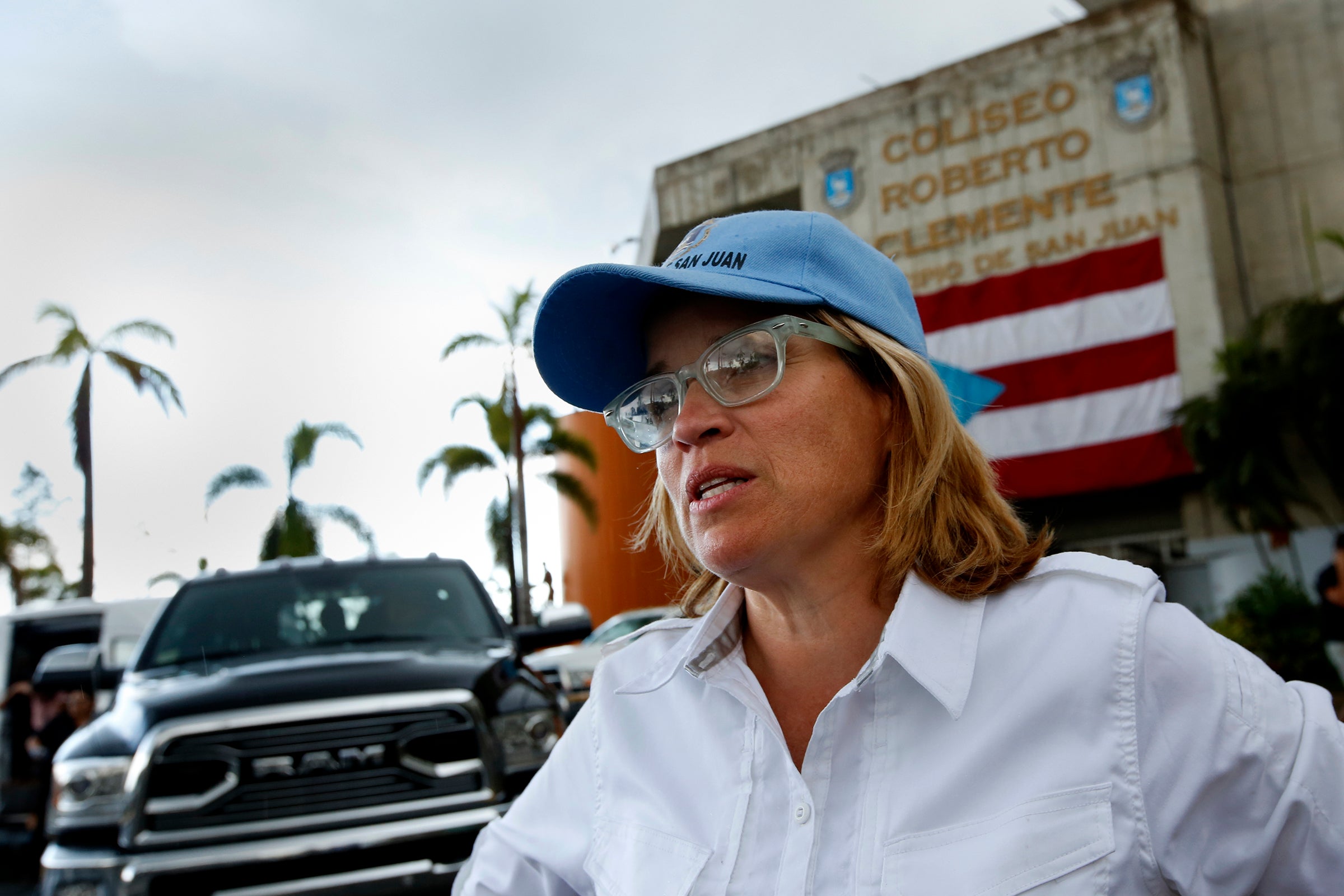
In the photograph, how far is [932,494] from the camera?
6.12 feet

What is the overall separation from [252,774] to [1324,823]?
12.7 ft

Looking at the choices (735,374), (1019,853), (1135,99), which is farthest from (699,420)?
(1135,99)

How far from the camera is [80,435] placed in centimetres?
2623

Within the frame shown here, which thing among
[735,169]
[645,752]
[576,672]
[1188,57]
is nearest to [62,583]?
[735,169]

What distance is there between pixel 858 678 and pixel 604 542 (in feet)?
95.2

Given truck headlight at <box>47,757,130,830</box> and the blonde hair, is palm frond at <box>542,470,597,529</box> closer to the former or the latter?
truck headlight at <box>47,757,130,830</box>

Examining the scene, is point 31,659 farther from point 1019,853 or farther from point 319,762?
point 1019,853

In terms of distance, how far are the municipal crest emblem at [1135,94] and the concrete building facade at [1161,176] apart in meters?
0.03

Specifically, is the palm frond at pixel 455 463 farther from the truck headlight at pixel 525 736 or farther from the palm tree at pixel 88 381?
the truck headlight at pixel 525 736

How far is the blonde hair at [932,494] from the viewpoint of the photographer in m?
1.74

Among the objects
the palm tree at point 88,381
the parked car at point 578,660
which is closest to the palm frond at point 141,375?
the palm tree at point 88,381

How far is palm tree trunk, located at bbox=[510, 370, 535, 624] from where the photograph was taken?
25.5 metres

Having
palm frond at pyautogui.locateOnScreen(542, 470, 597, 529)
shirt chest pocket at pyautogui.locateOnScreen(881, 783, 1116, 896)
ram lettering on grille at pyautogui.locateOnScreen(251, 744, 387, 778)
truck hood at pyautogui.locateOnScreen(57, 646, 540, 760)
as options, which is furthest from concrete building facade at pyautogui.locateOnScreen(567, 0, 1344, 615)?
shirt chest pocket at pyautogui.locateOnScreen(881, 783, 1116, 896)

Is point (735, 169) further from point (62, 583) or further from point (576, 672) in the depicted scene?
point (62, 583)
